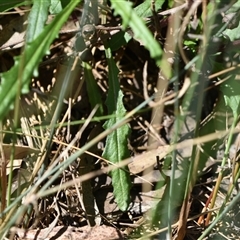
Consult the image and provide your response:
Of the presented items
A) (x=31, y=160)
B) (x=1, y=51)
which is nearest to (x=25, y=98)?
(x=1, y=51)

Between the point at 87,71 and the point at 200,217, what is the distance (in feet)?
2.03

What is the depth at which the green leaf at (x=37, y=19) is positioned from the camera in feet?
4.49

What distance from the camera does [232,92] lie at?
5.20 ft

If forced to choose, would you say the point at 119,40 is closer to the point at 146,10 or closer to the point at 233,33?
the point at 146,10

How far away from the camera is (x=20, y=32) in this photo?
1.95 meters

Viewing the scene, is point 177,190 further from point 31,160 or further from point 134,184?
point 31,160

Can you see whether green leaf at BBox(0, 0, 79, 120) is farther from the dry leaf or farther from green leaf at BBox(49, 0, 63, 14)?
the dry leaf

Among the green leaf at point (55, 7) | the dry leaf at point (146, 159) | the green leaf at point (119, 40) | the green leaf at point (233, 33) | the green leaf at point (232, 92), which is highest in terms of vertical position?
the green leaf at point (55, 7)

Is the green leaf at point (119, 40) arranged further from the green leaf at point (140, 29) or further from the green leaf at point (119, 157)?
→ the green leaf at point (140, 29)

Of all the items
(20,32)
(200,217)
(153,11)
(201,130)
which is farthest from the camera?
(20,32)

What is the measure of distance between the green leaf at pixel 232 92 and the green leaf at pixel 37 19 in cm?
61

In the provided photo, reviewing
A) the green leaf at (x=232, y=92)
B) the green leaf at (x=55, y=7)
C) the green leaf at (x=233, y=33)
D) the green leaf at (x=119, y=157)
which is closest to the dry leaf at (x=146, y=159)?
the green leaf at (x=119, y=157)

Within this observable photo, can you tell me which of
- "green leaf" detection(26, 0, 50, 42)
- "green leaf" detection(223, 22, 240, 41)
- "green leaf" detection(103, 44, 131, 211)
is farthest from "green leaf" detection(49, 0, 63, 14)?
"green leaf" detection(223, 22, 240, 41)

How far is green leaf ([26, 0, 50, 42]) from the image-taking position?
4.49 feet
